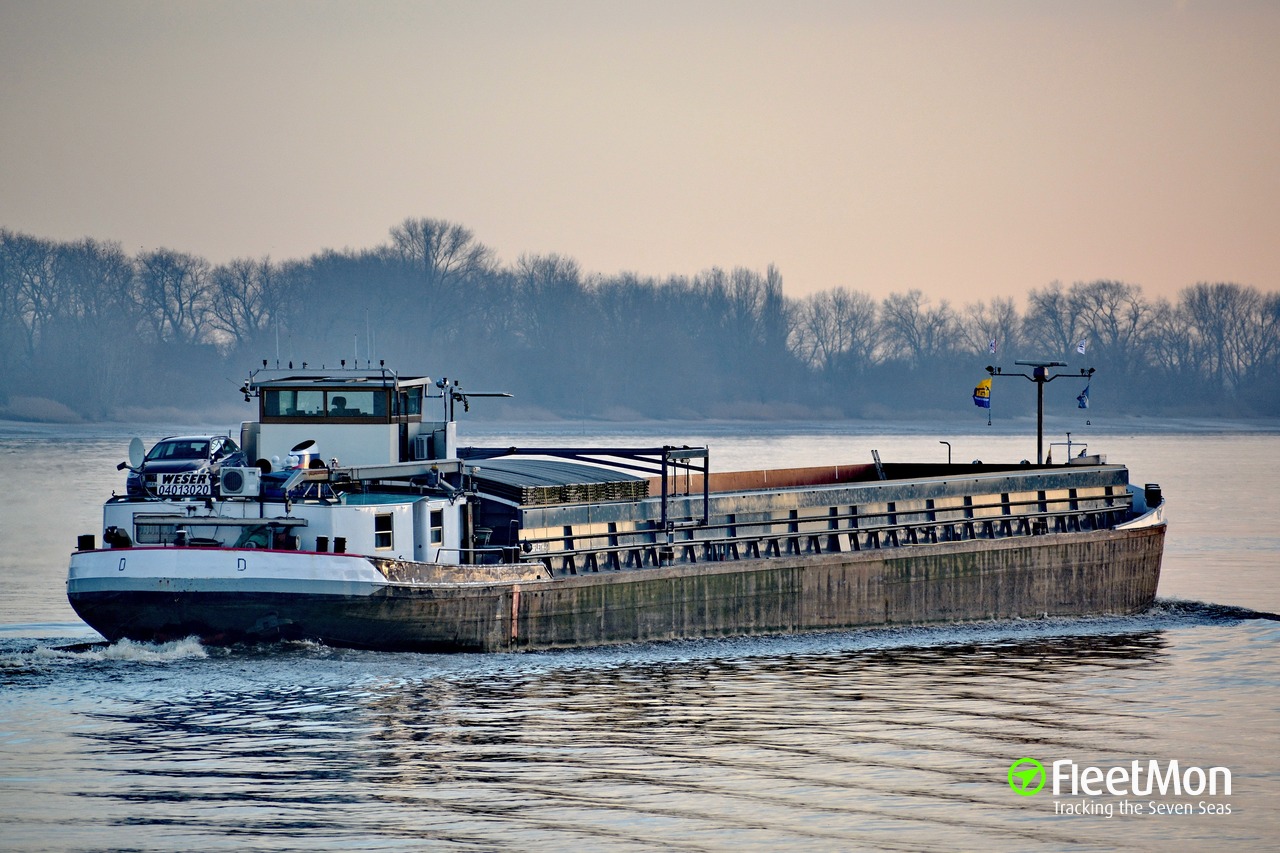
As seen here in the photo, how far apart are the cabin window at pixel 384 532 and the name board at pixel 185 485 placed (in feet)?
8.81

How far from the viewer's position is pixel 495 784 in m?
19.2

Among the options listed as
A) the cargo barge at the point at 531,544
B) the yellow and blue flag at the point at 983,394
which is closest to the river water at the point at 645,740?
the cargo barge at the point at 531,544

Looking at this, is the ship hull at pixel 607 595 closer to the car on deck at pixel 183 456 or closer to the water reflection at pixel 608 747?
the water reflection at pixel 608 747

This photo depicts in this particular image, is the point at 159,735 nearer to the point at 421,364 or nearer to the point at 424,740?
the point at 424,740

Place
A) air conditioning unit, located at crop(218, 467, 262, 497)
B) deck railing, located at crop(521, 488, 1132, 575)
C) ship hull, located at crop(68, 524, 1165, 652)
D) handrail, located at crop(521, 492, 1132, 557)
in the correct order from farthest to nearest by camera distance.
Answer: handrail, located at crop(521, 492, 1132, 557), deck railing, located at crop(521, 488, 1132, 575), air conditioning unit, located at crop(218, 467, 262, 497), ship hull, located at crop(68, 524, 1165, 652)

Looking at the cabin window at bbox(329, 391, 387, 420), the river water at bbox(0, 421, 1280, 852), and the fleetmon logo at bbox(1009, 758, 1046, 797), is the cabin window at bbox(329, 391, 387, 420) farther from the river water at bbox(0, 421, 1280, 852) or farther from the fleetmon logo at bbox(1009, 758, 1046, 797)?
the fleetmon logo at bbox(1009, 758, 1046, 797)

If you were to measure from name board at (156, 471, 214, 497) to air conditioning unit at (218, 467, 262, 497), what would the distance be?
340 mm

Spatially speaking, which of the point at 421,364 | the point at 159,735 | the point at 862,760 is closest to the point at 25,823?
the point at 159,735

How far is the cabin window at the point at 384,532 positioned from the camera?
88.1ft

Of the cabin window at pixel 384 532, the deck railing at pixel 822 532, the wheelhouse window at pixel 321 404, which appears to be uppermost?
the wheelhouse window at pixel 321 404

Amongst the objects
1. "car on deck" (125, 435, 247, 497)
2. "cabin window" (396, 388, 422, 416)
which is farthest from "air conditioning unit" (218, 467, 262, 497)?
"cabin window" (396, 388, 422, 416)

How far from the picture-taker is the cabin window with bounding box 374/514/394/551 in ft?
88.1

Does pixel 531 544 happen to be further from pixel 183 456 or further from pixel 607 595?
pixel 183 456

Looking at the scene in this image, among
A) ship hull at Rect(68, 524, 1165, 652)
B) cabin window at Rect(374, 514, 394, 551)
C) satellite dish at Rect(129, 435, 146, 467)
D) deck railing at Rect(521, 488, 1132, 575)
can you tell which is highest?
satellite dish at Rect(129, 435, 146, 467)
